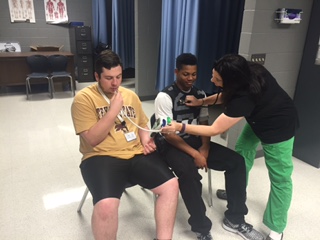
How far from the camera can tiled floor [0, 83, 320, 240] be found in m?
1.69

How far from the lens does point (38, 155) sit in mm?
2617

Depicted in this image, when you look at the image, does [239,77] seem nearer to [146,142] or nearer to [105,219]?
[146,142]

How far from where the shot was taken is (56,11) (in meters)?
5.75

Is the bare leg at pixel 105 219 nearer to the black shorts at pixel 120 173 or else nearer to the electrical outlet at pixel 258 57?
the black shorts at pixel 120 173

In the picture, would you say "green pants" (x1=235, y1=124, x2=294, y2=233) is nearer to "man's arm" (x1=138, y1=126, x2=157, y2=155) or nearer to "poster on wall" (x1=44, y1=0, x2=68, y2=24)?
"man's arm" (x1=138, y1=126, x2=157, y2=155)

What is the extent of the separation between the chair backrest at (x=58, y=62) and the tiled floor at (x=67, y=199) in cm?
193

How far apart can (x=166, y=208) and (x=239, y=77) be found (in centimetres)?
77

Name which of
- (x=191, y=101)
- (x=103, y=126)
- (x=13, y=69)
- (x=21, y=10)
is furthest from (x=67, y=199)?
(x=21, y=10)

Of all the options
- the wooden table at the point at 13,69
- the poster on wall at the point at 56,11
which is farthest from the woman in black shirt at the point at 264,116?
the poster on wall at the point at 56,11

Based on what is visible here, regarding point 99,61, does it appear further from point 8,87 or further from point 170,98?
point 8,87

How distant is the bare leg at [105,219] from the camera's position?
126cm

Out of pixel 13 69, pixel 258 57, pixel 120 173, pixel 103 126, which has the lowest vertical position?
pixel 13 69

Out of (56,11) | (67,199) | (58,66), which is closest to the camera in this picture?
(67,199)

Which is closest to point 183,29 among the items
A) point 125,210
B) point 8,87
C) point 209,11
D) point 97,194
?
point 209,11
